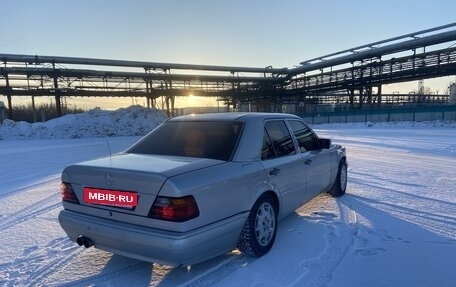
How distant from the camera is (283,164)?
4.06 metres

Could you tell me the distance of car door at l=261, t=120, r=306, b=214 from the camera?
3875 millimetres

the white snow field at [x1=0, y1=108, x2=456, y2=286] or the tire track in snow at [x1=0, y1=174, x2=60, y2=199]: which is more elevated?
the tire track in snow at [x1=0, y1=174, x2=60, y2=199]

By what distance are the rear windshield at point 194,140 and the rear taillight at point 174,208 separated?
0.71 m

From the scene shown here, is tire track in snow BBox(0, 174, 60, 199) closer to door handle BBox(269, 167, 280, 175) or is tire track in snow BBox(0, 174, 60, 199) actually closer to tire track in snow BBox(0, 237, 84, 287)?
tire track in snow BBox(0, 237, 84, 287)

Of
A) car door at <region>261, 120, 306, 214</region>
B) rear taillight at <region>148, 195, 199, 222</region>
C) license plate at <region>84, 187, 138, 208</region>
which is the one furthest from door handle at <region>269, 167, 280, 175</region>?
license plate at <region>84, 187, 138, 208</region>

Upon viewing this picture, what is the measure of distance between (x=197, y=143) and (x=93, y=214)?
1.26m

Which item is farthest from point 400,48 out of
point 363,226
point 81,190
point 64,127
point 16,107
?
point 16,107

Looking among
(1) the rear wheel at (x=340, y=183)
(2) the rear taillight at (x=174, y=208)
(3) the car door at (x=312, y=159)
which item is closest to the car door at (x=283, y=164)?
(3) the car door at (x=312, y=159)

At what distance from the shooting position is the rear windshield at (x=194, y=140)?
3.54 meters

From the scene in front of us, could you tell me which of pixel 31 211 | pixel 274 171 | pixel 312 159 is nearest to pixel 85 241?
pixel 274 171

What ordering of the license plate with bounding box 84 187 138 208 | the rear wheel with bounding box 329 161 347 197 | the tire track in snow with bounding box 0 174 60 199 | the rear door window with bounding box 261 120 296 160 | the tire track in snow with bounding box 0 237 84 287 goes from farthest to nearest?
the tire track in snow with bounding box 0 174 60 199 → the rear wheel with bounding box 329 161 347 197 → the rear door window with bounding box 261 120 296 160 → the tire track in snow with bounding box 0 237 84 287 → the license plate with bounding box 84 187 138 208

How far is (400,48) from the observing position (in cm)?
3088

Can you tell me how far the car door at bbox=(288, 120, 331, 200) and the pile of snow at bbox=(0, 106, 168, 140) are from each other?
69.1 ft

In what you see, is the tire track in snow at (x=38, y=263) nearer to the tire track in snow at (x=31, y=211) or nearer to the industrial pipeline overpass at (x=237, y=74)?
the tire track in snow at (x=31, y=211)
